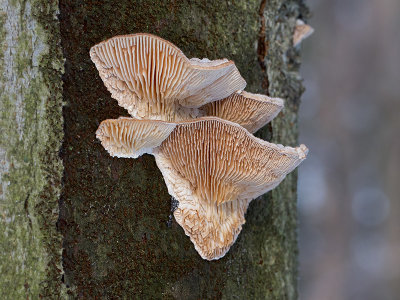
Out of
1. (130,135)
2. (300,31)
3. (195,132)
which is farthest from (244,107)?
(300,31)

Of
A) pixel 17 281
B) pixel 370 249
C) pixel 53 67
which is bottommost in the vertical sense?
pixel 370 249

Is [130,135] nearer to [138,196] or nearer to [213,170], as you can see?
[138,196]

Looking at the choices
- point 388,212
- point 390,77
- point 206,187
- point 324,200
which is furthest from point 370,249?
point 206,187

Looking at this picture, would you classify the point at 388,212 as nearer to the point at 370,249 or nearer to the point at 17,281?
the point at 370,249

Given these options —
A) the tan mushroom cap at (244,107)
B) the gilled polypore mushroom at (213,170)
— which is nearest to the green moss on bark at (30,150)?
the gilled polypore mushroom at (213,170)

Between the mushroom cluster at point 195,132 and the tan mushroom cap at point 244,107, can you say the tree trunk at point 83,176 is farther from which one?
the tan mushroom cap at point 244,107

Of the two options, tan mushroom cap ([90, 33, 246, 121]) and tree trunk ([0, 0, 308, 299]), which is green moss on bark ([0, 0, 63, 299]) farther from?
tan mushroom cap ([90, 33, 246, 121])
